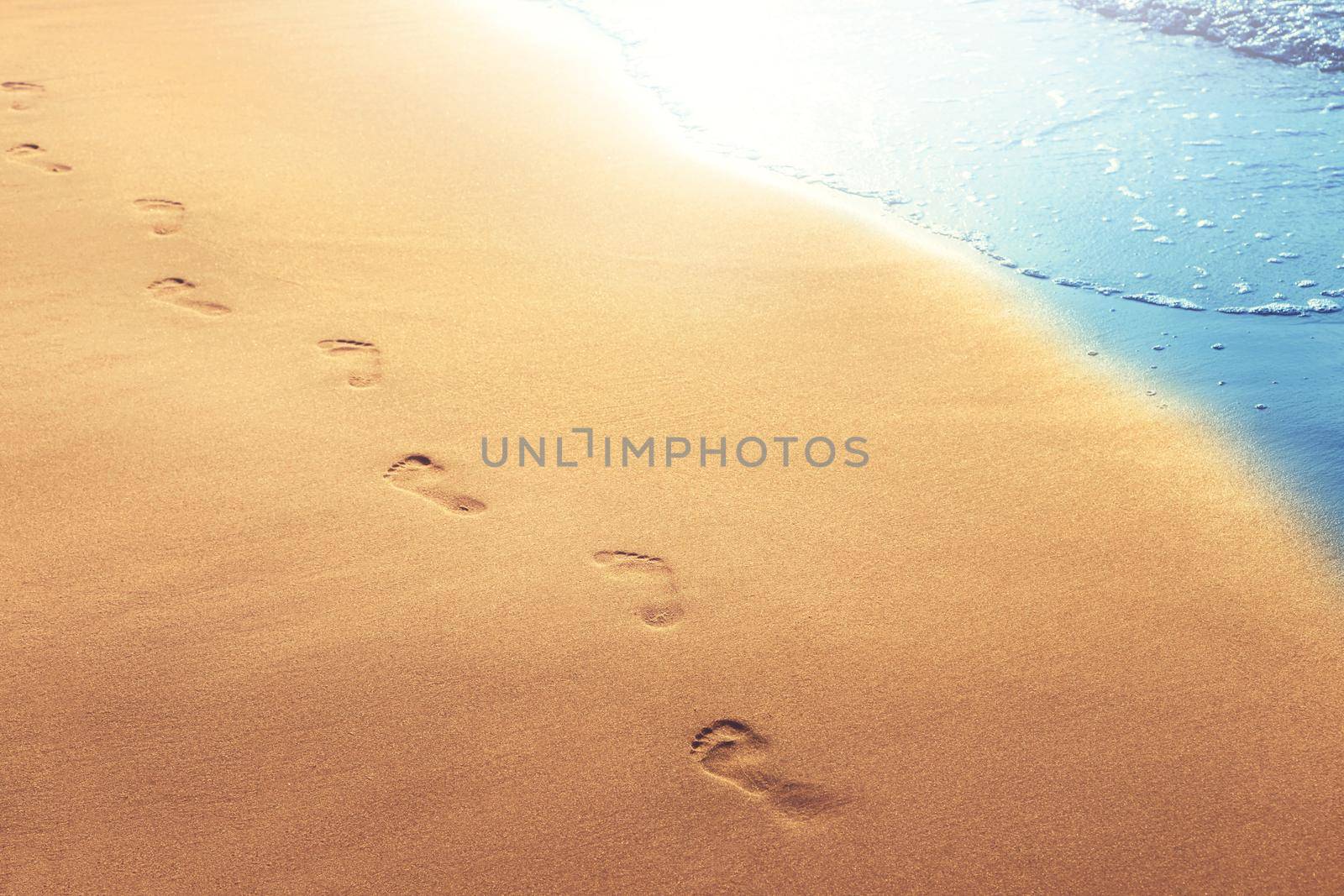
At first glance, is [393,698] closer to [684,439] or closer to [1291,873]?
[684,439]

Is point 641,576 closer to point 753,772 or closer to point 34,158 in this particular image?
point 753,772

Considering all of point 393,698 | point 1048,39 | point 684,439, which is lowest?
point 393,698

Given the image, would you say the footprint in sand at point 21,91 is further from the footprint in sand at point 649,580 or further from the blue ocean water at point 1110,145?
the footprint in sand at point 649,580

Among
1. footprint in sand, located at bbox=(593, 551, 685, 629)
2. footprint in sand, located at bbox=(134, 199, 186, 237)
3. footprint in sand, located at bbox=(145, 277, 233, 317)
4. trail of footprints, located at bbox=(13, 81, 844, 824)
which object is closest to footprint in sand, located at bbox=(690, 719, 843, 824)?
trail of footprints, located at bbox=(13, 81, 844, 824)

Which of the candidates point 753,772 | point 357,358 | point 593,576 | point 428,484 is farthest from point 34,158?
point 753,772

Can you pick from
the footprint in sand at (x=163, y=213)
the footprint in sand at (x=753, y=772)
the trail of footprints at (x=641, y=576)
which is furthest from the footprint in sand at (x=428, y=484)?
the footprint in sand at (x=163, y=213)

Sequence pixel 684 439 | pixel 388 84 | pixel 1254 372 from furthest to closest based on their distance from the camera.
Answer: pixel 388 84 < pixel 1254 372 < pixel 684 439

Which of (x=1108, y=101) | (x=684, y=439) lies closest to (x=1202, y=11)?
(x=1108, y=101)
